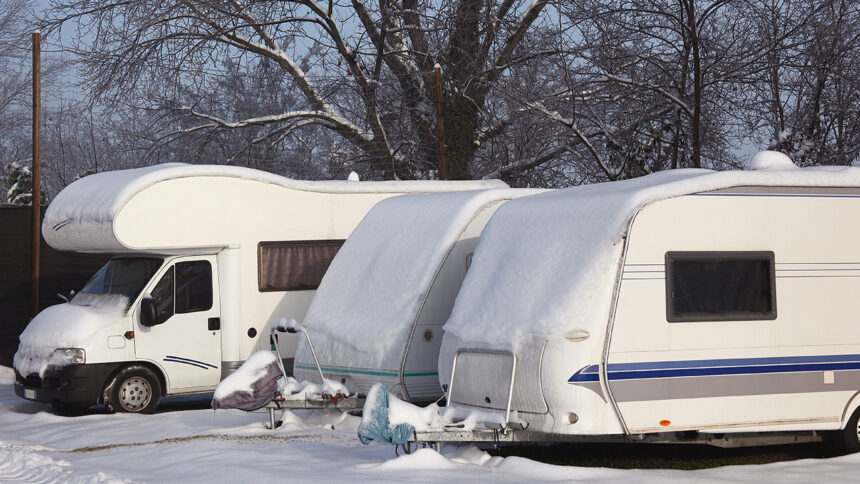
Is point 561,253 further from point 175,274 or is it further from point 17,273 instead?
point 17,273

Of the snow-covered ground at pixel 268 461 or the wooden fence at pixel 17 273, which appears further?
the wooden fence at pixel 17 273

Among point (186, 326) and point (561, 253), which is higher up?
point (561, 253)

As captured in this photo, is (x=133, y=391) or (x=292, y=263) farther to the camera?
(x=292, y=263)

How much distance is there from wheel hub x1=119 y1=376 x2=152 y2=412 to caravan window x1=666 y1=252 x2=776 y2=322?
7153mm

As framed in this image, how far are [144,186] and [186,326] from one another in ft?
5.97

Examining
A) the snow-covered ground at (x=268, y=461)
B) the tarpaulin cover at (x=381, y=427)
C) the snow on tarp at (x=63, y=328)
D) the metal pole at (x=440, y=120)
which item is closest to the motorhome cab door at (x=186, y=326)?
the snow on tarp at (x=63, y=328)

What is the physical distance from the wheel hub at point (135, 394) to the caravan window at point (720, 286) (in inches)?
282

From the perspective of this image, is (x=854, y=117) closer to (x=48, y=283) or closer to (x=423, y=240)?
(x=423, y=240)

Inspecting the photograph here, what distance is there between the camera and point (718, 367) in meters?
8.50

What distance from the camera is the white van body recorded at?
1035 cm

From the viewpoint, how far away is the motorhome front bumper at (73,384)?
12.7 metres

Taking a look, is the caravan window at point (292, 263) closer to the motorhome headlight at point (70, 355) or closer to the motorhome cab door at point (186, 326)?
the motorhome cab door at point (186, 326)

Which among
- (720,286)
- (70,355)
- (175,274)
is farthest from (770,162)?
(70,355)

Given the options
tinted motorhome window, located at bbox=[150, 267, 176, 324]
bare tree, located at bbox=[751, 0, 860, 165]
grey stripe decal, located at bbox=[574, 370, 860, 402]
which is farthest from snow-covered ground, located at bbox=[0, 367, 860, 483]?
bare tree, located at bbox=[751, 0, 860, 165]
